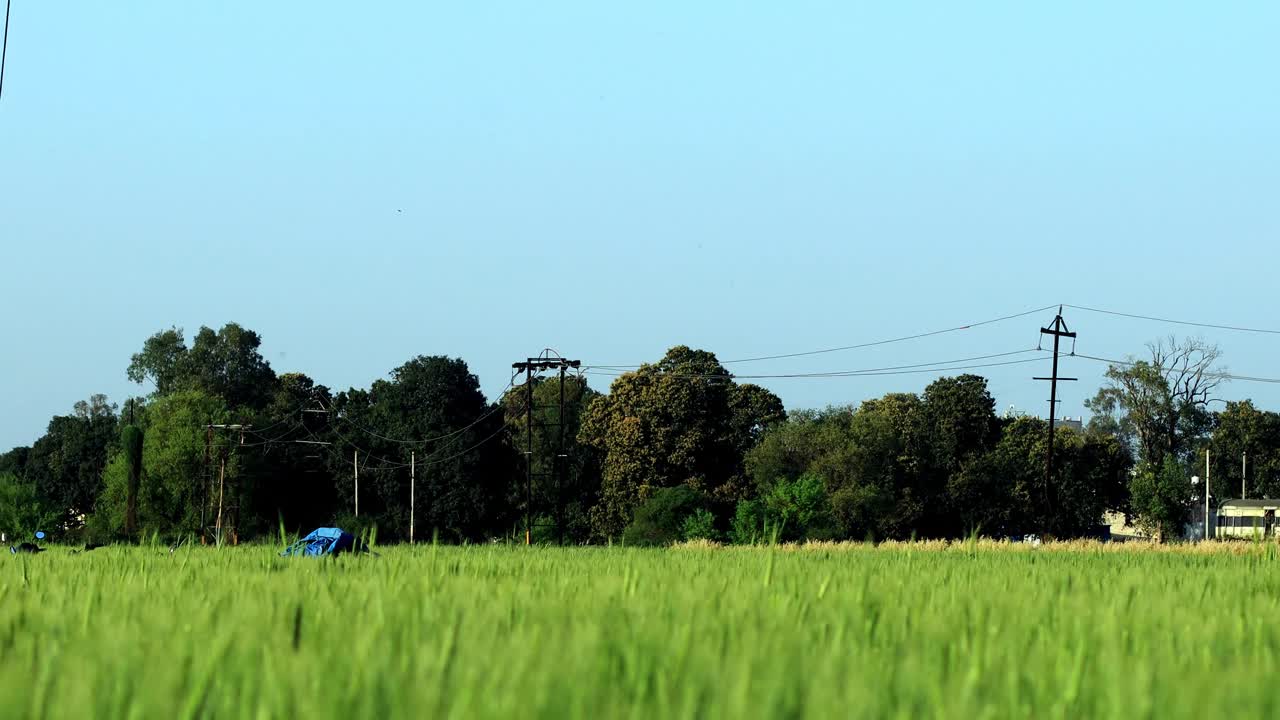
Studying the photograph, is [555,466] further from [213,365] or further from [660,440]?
[213,365]

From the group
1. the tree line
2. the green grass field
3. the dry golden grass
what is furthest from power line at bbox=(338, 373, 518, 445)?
the green grass field

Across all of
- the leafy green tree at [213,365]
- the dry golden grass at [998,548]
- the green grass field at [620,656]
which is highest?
the leafy green tree at [213,365]

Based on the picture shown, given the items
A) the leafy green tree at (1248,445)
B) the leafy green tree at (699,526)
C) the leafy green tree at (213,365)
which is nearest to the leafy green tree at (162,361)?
the leafy green tree at (213,365)

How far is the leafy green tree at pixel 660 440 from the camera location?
6950cm

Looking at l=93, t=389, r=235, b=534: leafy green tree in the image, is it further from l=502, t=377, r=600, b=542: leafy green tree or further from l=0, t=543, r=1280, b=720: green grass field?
l=0, t=543, r=1280, b=720: green grass field

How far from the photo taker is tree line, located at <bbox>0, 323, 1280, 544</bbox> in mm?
69812

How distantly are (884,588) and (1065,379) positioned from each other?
52.1 metres

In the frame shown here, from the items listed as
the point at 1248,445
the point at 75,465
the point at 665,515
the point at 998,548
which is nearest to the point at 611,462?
the point at 665,515

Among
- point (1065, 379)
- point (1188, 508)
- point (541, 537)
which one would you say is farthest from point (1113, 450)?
point (541, 537)

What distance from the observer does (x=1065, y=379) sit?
55.8 meters

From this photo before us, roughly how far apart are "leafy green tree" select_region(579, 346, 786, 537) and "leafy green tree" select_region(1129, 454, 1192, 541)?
23.6 metres

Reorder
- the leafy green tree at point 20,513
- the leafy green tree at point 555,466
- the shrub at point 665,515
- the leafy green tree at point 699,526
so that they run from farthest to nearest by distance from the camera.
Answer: the leafy green tree at point 20,513, the leafy green tree at point 555,466, the shrub at point 665,515, the leafy green tree at point 699,526

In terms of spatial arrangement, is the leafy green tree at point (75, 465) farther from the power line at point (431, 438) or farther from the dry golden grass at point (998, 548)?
the dry golden grass at point (998, 548)

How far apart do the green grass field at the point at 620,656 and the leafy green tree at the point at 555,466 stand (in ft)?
208
